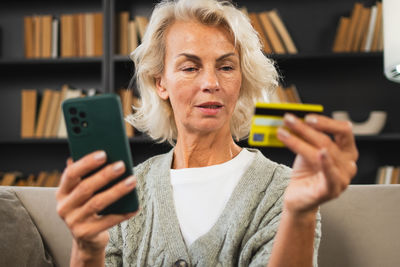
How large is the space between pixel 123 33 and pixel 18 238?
1.77 meters

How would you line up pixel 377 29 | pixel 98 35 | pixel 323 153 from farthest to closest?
pixel 98 35 < pixel 377 29 < pixel 323 153

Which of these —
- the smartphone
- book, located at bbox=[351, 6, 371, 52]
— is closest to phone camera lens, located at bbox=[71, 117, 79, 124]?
the smartphone

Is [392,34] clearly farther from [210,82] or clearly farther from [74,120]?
[74,120]

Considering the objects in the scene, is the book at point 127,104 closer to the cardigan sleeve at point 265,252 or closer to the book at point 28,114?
the book at point 28,114

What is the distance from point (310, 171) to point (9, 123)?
2.95m

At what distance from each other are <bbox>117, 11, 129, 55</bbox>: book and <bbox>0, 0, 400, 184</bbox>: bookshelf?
0.19ft

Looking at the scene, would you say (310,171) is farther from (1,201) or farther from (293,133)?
(1,201)

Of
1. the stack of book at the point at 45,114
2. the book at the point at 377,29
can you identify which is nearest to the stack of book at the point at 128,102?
the stack of book at the point at 45,114

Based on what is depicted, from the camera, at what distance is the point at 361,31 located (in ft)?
8.68

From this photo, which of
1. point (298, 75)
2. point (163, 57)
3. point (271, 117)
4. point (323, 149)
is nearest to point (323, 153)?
point (323, 149)

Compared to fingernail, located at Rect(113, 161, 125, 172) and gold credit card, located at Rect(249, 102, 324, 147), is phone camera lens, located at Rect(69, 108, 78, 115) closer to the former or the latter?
fingernail, located at Rect(113, 161, 125, 172)

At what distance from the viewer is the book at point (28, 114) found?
288cm

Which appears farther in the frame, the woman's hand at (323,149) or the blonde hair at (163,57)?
the blonde hair at (163,57)

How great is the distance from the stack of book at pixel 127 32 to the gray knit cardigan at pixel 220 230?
1710mm
